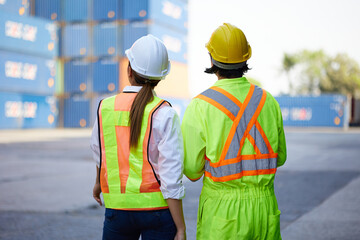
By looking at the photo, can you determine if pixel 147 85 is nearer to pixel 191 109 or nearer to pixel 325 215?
pixel 191 109

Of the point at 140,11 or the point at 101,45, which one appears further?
the point at 101,45

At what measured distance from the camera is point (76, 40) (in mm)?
36906

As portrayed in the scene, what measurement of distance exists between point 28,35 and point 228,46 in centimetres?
3244

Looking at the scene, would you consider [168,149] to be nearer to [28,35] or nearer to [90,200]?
[90,200]

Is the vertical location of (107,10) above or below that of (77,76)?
above

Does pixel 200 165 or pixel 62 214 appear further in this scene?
pixel 62 214

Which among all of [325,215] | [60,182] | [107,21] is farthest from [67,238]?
[107,21]

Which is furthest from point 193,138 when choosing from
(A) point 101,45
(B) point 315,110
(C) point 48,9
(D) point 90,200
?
(B) point 315,110

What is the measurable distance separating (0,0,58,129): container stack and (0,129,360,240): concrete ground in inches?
755

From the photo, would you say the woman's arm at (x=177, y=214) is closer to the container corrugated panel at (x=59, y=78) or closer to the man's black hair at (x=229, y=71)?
the man's black hair at (x=229, y=71)

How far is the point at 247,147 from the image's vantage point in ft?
7.07

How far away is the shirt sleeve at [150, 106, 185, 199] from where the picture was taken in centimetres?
208

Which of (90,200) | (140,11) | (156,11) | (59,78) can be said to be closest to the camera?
(90,200)

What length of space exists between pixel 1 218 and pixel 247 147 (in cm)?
470
